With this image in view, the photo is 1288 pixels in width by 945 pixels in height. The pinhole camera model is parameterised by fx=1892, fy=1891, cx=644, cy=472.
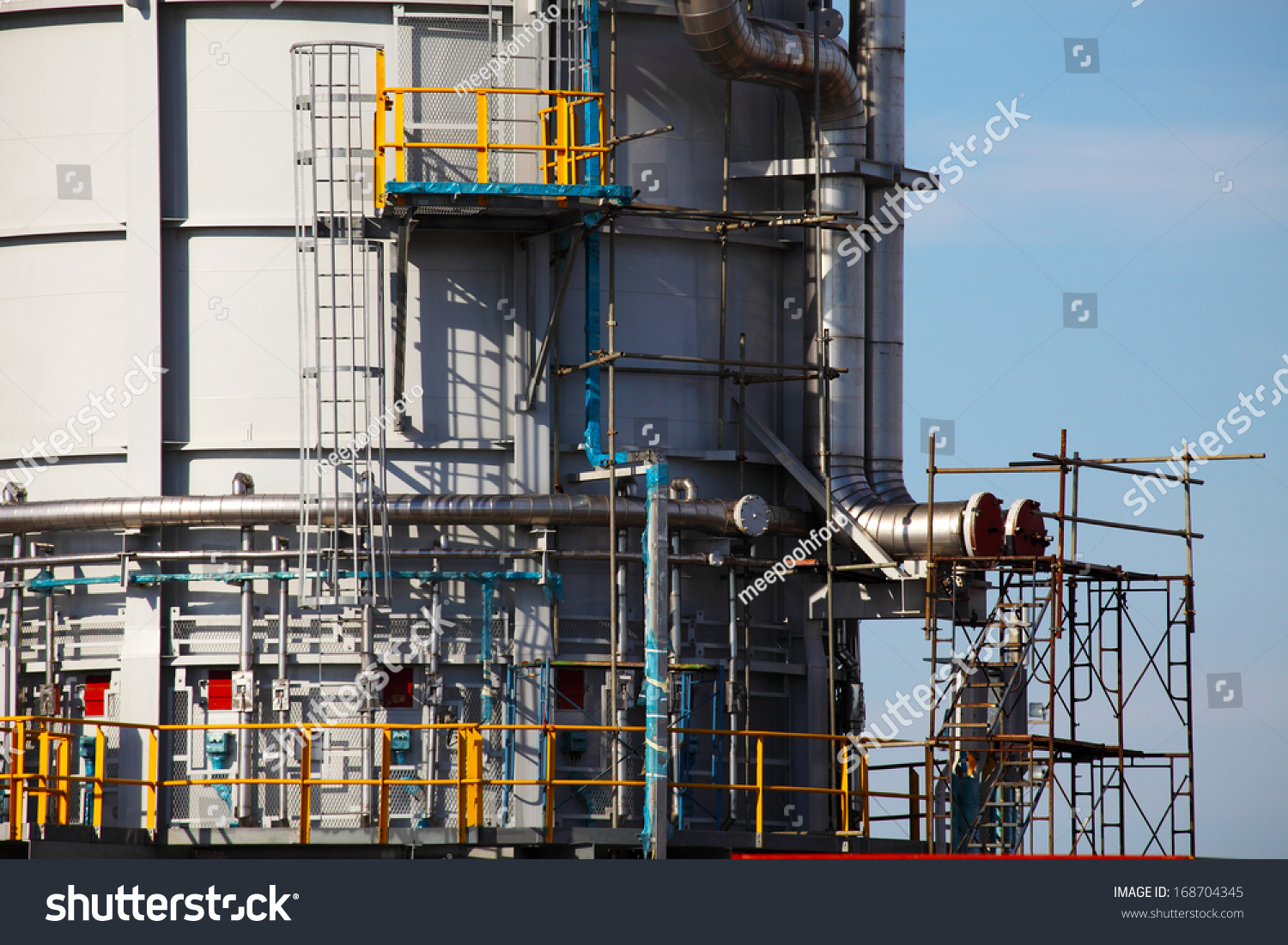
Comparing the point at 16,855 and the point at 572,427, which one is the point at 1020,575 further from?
the point at 16,855

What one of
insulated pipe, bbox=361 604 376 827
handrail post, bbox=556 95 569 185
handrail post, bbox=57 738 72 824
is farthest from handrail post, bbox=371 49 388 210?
handrail post, bbox=57 738 72 824

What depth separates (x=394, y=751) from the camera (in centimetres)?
2120

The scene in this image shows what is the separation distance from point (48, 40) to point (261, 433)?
547cm

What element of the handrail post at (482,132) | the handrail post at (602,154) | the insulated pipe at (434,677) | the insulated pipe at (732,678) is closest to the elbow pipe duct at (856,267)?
the handrail post at (602,154)

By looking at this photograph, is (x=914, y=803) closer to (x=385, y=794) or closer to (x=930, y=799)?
(x=930, y=799)

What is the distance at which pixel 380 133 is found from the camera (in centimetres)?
2119

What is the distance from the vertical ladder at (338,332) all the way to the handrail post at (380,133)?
1.04 feet

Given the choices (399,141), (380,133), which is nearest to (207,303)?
(380,133)

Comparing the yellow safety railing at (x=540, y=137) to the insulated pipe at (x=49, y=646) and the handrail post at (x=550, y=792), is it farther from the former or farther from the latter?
the handrail post at (x=550, y=792)

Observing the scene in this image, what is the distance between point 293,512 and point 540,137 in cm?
516

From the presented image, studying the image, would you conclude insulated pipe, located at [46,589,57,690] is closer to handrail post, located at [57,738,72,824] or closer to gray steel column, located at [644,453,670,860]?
handrail post, located at [57,738,72,824]

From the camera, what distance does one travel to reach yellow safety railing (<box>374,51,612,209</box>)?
20844 millimetres

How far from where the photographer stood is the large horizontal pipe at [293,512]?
70.1 ft

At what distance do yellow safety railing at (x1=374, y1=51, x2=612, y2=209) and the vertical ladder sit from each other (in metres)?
0.39
